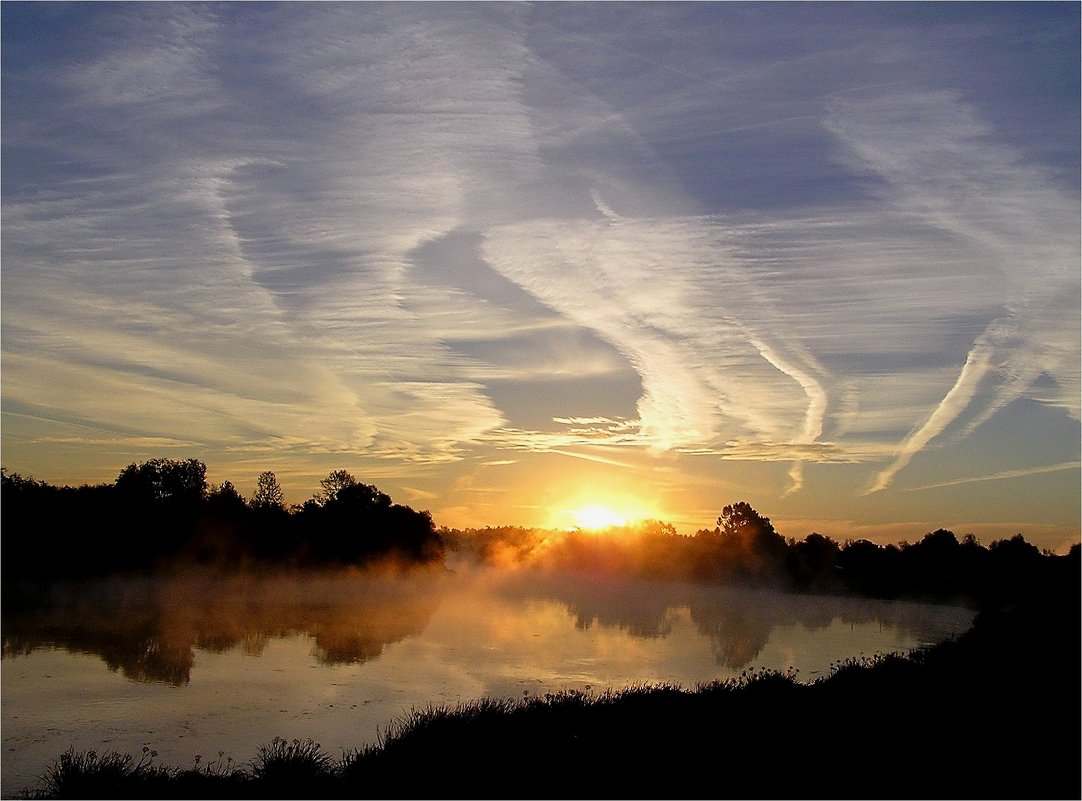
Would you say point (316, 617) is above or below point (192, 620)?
below

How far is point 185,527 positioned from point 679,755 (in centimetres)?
5876

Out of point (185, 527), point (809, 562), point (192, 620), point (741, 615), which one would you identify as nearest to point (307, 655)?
point (192, 620)

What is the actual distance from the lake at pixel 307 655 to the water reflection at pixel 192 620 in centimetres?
15

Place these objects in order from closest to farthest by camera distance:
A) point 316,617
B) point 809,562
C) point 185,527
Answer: point 316,617, point 185,527, point 809,562

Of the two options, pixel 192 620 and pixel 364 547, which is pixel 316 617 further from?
pixel 364 547

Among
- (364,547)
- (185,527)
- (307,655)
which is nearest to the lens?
(307,655)

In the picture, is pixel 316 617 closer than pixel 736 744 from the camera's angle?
No

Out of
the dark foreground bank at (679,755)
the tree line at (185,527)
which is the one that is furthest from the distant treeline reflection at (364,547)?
the dark foreground bank at (679,755)

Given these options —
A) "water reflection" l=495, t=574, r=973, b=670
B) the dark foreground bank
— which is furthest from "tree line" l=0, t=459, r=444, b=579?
the dark foreground bank

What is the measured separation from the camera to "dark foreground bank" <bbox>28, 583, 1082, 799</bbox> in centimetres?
1502

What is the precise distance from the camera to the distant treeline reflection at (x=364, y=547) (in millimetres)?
57094

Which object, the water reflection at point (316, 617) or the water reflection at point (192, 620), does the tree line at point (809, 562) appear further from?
the water reflection at point (192, 620)

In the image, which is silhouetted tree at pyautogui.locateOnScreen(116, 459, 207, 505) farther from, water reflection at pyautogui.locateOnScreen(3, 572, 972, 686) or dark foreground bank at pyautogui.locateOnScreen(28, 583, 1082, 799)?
dark foreground bank at pyautogui.locateOnScreen(28, 583, 1082, 799)

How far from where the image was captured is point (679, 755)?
17.1 m
